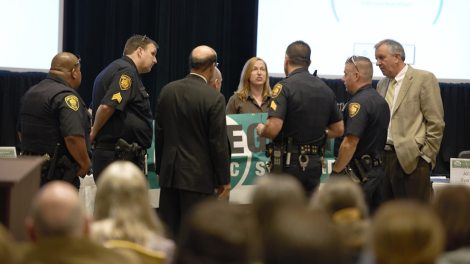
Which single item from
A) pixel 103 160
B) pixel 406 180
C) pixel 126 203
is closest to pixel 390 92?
pixel 406 180

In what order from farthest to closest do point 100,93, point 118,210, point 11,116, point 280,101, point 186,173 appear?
point 11,116 → point 100,93 → point 280,101 → point 186,173 → point 118,210

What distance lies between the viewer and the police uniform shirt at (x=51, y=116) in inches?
213

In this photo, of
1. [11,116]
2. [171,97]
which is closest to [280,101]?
[171,97]

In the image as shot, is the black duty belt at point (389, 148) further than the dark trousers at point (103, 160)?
Yes

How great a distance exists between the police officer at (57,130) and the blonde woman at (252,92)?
1.82 meters

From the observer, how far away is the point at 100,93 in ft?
20.2

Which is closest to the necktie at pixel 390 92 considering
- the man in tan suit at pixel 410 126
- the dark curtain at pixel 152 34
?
the man in tan suit at pixel 410 126

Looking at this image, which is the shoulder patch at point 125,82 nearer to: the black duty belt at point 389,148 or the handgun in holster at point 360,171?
the handgun in holster at point 360,171

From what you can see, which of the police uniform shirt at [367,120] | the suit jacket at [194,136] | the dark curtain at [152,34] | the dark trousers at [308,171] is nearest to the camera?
the suit jacket at [194,136]

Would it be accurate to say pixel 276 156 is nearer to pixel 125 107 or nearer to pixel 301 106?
pixel 301 106

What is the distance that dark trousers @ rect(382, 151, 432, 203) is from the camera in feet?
21.6

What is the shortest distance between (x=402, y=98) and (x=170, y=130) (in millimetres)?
2076

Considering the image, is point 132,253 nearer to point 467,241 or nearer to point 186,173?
point 467,241

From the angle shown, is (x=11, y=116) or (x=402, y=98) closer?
(x=402, y=98)
